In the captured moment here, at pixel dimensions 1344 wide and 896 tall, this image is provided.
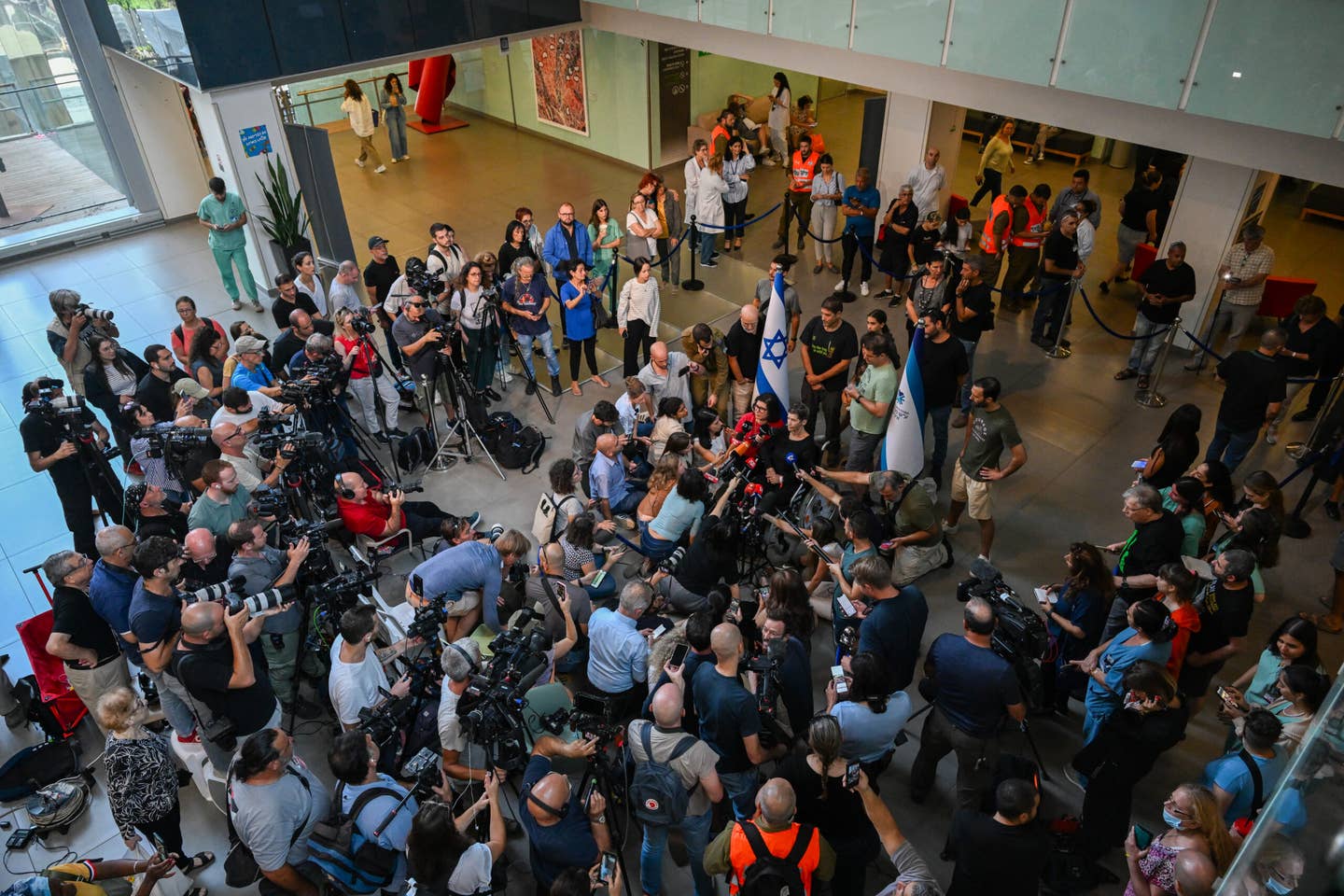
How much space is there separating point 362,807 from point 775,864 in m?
1.85

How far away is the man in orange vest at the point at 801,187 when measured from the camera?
34.7 feet

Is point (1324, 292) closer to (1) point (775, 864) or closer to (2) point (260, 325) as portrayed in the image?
(1) point (775, 864)

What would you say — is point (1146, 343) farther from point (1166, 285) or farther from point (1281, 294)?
point (1281, 294)

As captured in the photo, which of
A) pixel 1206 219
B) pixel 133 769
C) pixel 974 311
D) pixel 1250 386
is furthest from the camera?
pixel 1206 219

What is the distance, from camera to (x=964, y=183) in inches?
524

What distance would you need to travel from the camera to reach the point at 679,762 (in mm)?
3924

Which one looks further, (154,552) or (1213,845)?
(154,552)

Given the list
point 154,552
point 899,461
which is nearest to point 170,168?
point 154,552

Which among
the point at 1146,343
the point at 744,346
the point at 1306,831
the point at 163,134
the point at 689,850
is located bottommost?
the point at 689,850

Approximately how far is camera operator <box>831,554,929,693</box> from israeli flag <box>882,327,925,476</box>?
210 centimetres

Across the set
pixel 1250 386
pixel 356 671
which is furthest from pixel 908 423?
pixel 356 671

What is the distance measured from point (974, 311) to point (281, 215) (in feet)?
25.7

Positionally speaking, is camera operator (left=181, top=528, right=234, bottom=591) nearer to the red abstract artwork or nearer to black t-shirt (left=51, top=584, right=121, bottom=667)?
black t-shirt (left=51, top=584, right=121, bottom=667)

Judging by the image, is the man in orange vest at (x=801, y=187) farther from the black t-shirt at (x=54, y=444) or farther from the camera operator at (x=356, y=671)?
the camera operator at (x=356, y=671)
